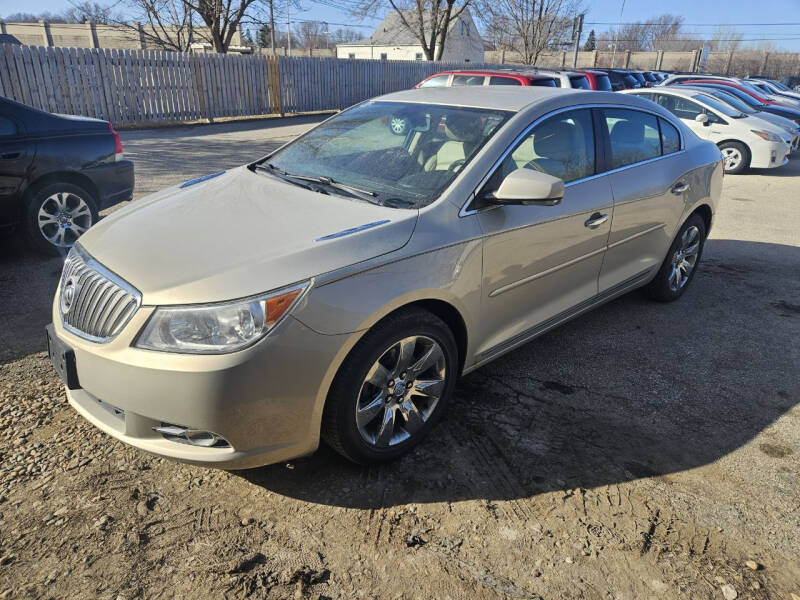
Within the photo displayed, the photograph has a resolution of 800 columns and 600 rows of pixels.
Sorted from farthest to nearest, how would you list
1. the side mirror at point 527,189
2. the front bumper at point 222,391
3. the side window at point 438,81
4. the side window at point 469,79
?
the side window at point 438,81, the side window at point 469,79, the side mirror at point 527,189, the front bumper at point 222,391

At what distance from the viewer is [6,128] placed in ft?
16.8

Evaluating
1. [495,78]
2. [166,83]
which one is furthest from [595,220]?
[166,83]

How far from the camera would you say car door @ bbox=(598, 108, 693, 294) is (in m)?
3.89

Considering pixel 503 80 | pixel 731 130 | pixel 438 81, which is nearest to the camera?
pixel 503 80

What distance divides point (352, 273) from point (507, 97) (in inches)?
72.6

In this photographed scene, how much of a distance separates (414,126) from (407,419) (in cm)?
177

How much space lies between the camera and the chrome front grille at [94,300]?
2.32 metres

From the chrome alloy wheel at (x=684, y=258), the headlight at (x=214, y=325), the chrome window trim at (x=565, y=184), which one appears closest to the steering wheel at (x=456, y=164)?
the chrome window trim at (x=565, y=184)

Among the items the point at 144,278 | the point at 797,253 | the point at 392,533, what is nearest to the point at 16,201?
the point at 144,278

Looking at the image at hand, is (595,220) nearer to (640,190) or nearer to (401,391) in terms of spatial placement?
(640,190)

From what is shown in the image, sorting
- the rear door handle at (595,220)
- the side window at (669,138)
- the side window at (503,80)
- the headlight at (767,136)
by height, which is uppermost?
the side window at (503,80)

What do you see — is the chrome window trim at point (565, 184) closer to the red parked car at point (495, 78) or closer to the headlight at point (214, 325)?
the headlight at point (214, 325)

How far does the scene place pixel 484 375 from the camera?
3746 millimetres

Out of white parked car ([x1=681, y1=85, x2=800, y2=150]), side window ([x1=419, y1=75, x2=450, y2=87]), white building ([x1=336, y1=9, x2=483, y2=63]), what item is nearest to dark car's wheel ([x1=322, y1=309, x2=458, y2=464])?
side window ([x1=419, y1=75, x2=450, y2=87])
